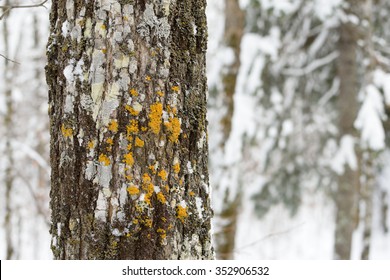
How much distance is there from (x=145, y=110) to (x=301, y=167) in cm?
735

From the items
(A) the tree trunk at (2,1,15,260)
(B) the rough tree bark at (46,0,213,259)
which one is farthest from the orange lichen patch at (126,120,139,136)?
(A) the tree trunk at (2,1,15,260)

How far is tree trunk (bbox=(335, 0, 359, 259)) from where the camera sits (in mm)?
7379

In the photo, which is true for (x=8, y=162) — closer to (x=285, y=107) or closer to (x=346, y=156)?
(x=285, y=107)

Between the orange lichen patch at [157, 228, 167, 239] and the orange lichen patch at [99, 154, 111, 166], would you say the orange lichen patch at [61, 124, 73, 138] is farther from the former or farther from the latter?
the orange lichen patch at [157, 228, 167, 239]

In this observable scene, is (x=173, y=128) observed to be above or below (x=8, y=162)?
below

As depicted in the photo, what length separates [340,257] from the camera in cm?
747

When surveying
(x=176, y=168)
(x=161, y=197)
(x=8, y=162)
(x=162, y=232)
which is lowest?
(x=162, y=232)

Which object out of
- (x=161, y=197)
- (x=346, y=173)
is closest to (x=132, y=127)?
(x=161, y=197)

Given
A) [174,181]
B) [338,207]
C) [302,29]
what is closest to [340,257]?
[338,207]

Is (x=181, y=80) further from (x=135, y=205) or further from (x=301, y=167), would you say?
(x=301, y=167)

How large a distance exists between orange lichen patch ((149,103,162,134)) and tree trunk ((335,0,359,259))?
Result: 619 centimetres

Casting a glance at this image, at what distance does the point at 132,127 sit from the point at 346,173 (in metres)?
6.45

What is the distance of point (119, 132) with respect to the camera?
5.02ft

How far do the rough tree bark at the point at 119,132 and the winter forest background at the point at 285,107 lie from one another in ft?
10.8
